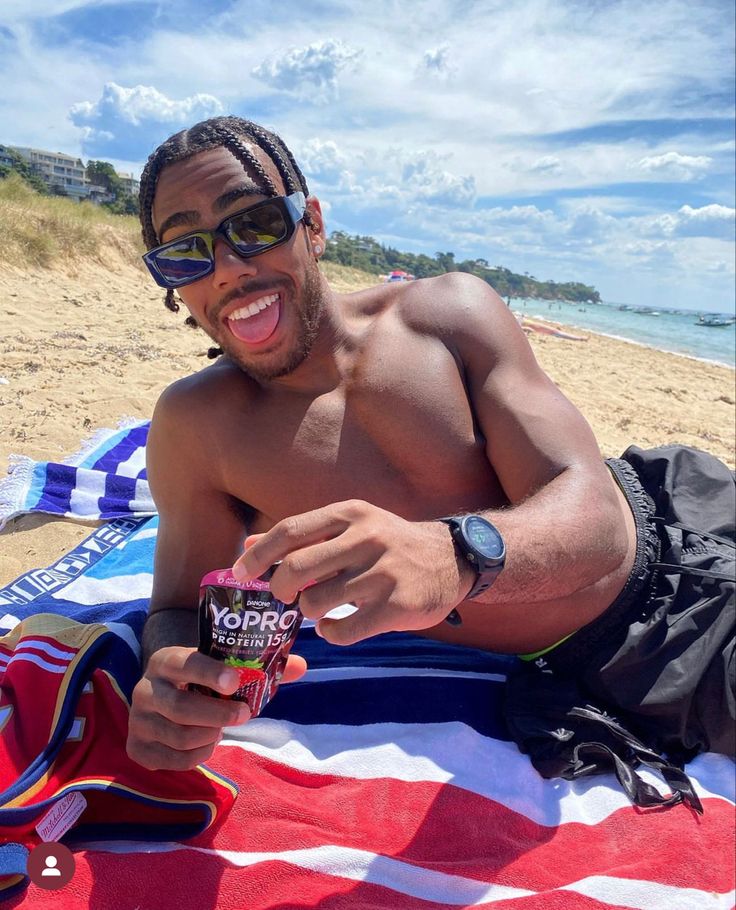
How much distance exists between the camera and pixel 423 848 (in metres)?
1.41

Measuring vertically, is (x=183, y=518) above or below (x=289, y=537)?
below

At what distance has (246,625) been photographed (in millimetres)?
1001

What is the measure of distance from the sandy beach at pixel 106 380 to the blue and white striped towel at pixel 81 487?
0.28 feet

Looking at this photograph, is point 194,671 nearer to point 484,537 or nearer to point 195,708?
point 195,708

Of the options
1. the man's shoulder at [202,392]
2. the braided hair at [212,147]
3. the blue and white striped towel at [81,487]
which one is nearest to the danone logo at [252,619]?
the man's shoulder at [202,392]

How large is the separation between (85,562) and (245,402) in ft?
4.38

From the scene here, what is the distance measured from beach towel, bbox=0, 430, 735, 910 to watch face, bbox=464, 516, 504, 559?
0.74m

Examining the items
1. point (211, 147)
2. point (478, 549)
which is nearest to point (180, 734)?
point (478, 549)

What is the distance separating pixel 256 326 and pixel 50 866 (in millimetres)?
1307

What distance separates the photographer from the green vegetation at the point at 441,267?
58.4 metres

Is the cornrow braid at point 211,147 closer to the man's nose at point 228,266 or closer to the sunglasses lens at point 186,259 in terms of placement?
the sunglasses lens at point 186,259

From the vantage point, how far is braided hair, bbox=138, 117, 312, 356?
6.08ft

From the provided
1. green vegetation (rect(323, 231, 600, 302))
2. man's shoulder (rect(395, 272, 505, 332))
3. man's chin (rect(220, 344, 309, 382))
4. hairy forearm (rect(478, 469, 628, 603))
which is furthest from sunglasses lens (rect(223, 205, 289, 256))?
green vegetation (rect(323, 231, 600, 302))

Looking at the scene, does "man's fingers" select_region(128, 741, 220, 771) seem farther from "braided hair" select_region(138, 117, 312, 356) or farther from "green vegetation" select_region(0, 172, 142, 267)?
"green vegetation" select_region(0, 172, 142, 267)
